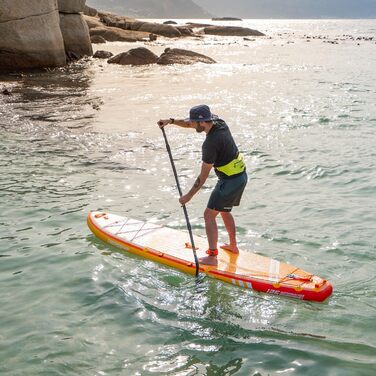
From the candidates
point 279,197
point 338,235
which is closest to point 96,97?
point 279,197

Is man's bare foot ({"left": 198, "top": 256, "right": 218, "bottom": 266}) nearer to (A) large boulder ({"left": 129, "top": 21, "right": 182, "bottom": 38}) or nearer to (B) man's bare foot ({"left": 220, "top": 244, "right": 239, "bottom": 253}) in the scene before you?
(B) man's bare foot ({"left": 220, "top": 244, "right": 239, "bottom": 253})

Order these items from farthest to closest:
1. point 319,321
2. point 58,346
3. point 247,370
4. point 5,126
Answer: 1. point 5,126
2. point 319,321
3. point 58,346
4. point 247,370

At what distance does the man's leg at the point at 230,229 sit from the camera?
8297 mm

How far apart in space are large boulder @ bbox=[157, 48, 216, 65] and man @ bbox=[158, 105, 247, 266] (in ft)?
96.3

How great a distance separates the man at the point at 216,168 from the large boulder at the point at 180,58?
96.3 feet

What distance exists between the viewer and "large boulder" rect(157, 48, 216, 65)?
119 feet

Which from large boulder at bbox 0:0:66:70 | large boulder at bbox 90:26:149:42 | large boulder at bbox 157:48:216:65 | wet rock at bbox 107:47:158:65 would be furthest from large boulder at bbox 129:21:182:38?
large boulder at bbox 0:0:66:70

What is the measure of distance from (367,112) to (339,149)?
20.3ft

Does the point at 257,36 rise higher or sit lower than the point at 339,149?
higher

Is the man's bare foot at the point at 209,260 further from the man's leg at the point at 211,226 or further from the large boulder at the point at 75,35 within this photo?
the large boulder at the point at 75,35

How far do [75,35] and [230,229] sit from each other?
1195 inches

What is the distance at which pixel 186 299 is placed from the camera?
7246mm

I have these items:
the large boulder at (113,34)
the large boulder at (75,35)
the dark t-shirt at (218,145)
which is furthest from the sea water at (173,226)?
the large boulder at (113,34)

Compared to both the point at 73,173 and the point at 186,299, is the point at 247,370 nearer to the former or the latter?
the point at 186,299
